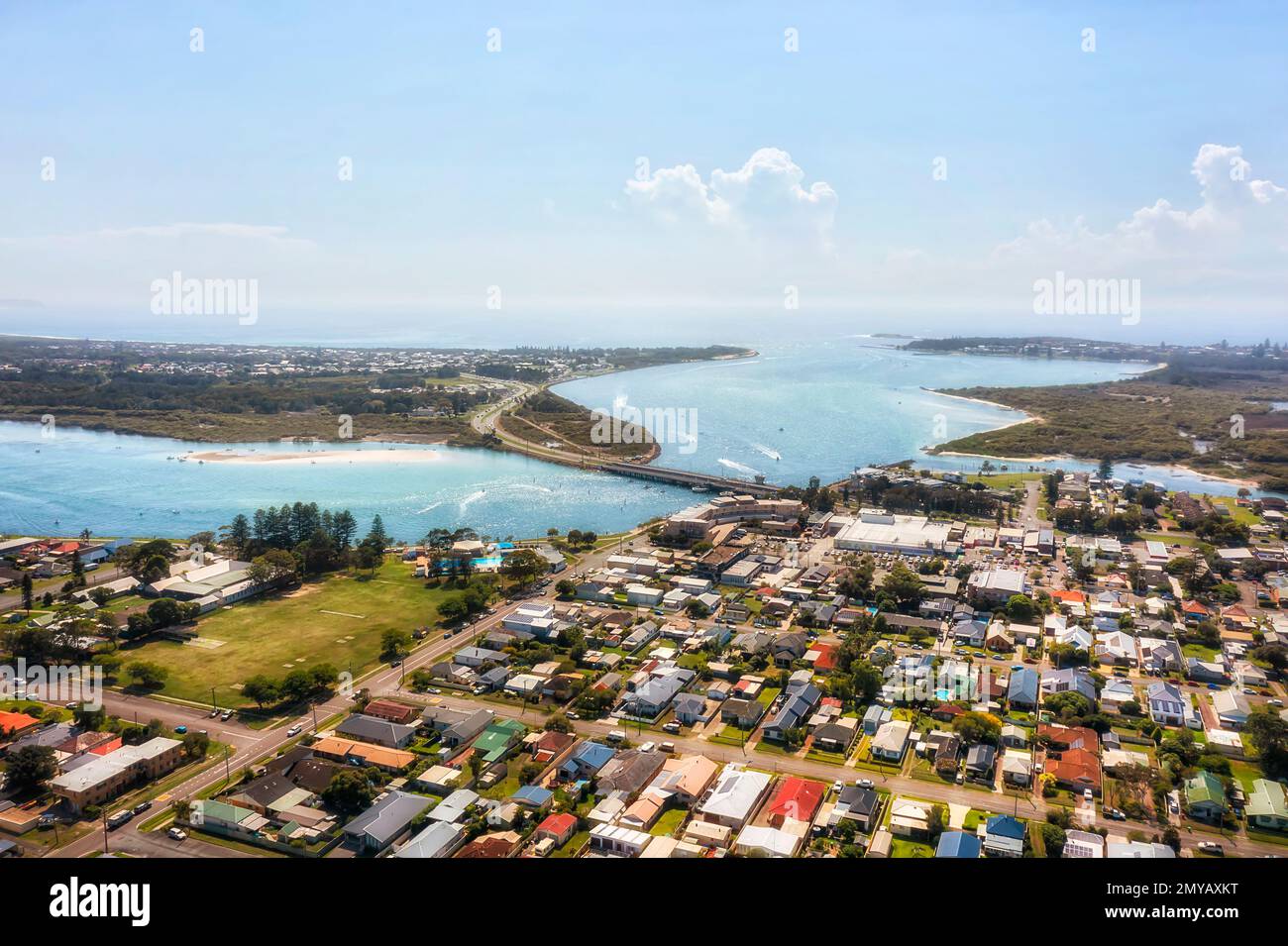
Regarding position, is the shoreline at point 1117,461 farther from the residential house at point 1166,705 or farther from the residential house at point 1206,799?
the residential house at point 1206,799

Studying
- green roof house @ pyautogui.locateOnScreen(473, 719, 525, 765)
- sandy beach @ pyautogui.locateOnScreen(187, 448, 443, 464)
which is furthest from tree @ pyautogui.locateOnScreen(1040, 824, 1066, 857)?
sandy beach @ pyautogui.locateOnScreen(187, 448, 443, 464)

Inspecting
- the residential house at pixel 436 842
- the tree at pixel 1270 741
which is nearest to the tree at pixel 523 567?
the residential house at pixel 436 842

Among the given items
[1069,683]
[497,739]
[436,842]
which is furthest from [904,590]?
[436,842]

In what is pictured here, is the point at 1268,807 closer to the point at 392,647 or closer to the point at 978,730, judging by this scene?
the point at 978,730

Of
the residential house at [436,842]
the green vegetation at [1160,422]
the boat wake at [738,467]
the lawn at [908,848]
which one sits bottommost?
the lawn at [908,848]
